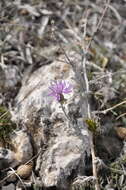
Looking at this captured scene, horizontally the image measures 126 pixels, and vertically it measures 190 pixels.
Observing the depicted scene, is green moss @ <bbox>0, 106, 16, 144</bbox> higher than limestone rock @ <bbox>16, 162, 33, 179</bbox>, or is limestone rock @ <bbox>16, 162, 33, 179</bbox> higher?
green moss @ <bbox>0, 106, 16, 144</bbox>

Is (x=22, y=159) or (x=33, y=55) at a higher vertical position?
(x=33, y=55)

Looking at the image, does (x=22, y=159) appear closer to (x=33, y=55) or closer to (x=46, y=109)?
(x=46, y=109)

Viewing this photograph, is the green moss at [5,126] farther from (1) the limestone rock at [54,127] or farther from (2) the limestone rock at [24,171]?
(2) the limestone rock at [24,171]

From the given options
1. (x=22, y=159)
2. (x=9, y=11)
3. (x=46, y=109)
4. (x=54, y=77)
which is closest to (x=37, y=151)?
(x=22, y=159)

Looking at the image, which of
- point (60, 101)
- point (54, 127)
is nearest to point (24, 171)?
point (54, 127)

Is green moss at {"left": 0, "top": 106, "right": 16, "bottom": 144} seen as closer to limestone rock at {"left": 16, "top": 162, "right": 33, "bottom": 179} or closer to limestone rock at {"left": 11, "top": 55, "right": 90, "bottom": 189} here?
limestone rock at {"left": 11, "top": 55, "right": 90, "bottom": 189}

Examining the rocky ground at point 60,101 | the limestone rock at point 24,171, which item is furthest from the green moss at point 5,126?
the limestone rock at point 24,171

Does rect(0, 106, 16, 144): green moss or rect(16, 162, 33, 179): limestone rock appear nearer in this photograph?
rect(16, 162, 33, 179): limestone rock

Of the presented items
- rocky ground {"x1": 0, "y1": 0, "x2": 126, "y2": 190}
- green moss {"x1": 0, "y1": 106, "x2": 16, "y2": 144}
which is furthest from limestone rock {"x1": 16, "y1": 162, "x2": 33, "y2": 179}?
green moss {"x1": 0, "y1": 106, "x2": 16, "y2": 144}
